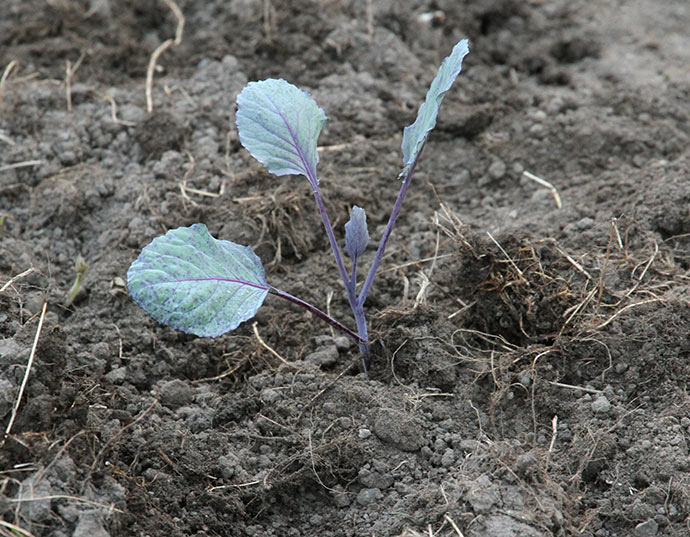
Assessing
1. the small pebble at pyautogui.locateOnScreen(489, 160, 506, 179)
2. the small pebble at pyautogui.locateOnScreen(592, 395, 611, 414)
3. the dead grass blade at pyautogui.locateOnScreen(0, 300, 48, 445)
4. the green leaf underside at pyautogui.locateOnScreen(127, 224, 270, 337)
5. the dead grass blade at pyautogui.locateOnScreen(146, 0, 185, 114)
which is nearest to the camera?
the dead grass blade at pyautogui.locateOnScreen(0, 300, 48, 445)

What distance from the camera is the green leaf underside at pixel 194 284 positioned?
154cm

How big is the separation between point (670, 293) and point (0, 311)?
57.6 inches

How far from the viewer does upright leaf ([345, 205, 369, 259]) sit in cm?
169

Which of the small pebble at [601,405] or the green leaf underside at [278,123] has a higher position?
the green leaf underside at [278,123]

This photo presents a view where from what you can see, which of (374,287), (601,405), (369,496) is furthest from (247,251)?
(601,405)

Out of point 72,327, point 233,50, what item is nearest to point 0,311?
point 72,327

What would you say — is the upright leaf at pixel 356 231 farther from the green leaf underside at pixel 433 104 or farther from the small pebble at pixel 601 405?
the small pebble at pixel 601 405

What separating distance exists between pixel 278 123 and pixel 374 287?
1.70 feet

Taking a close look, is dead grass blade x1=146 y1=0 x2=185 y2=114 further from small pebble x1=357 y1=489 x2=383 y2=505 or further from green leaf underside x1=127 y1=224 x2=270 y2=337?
small pebble x1=357 y1=489 x2=383 y2=505

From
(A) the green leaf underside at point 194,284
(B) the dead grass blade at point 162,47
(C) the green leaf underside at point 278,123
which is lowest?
(B) the dead grass blade at point 162,47

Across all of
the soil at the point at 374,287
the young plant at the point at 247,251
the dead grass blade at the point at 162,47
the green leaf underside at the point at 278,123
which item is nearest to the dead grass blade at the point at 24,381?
the soil at the point at 374,287

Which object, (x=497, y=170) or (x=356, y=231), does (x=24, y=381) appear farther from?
(x=497, y=170)

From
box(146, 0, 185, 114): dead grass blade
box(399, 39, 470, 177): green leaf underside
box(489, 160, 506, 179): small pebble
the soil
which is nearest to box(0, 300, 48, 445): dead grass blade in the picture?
the soil

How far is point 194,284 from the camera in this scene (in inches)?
62.2
